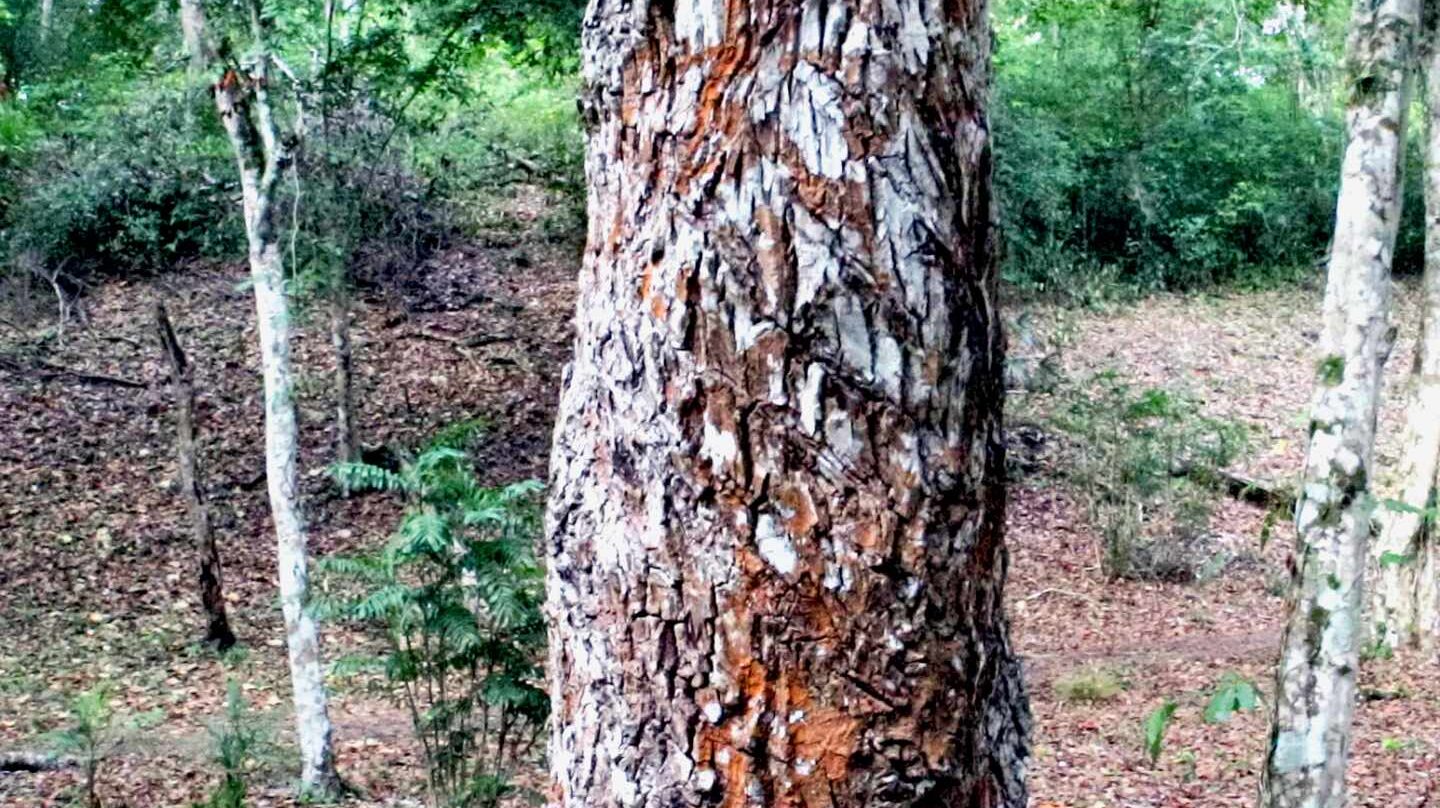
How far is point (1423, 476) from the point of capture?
10000 millimetres

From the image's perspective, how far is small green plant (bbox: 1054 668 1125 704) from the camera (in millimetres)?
9805

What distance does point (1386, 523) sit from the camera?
10.5 metres

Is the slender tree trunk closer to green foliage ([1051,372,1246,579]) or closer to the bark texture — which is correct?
green foliage ([1051,372,1246,579])

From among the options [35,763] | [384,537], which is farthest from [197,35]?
[384,537]

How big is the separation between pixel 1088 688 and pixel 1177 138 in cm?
1526

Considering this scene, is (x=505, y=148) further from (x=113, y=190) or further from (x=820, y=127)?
(x=820, y=127)

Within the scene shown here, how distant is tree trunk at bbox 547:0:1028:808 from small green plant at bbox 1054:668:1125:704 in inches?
335

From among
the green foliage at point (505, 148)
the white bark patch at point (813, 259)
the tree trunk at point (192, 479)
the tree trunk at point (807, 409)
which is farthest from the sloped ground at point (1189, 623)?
the green foliage at point (505, 148)

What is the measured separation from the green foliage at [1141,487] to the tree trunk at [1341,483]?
6644 millimetres

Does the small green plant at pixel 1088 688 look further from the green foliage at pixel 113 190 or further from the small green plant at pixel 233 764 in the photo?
the green foliage at pixel 113 190

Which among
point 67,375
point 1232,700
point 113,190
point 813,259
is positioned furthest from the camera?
point 113,190

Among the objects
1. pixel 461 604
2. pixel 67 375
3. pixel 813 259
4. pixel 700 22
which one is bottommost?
pixel 67 375

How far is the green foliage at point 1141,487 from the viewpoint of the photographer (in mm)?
→ 12711

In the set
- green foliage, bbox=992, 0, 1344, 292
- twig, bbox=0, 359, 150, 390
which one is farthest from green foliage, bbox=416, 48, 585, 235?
green foliage, bbox=992, 0, 1344, 292
